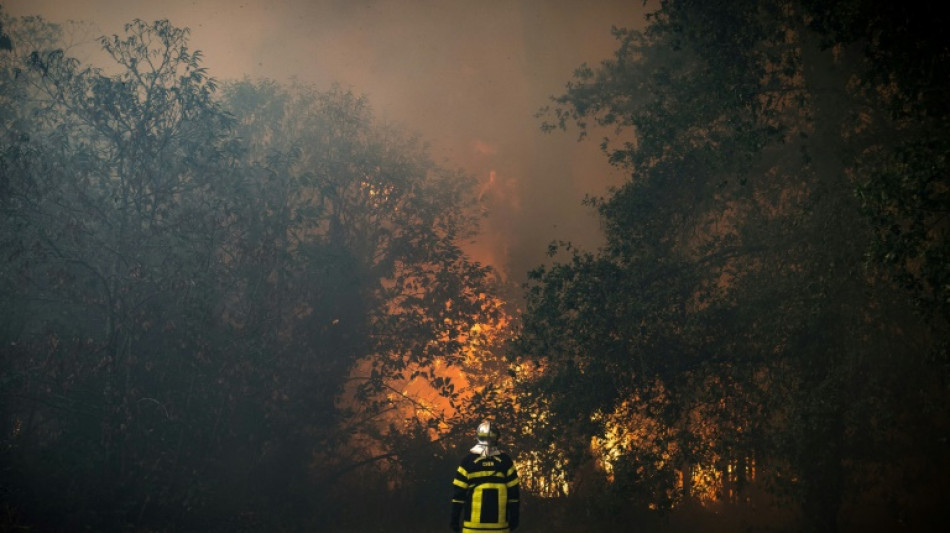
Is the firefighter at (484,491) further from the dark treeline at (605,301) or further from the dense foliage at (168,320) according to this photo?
the dense foliage at (168,320)

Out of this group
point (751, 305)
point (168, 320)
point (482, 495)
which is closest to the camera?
point (482, 495)

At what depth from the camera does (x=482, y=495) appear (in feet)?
26.0

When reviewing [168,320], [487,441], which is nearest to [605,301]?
[487,441]

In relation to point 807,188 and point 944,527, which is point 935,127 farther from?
point 944,527

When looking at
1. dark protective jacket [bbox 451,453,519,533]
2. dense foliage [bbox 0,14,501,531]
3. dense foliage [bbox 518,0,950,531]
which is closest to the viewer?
dark protective jacket [bbox 451,453,519,533]

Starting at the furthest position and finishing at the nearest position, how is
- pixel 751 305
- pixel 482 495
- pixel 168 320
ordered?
pixel 168 320 → pixel 751 305 → pixel 482 495

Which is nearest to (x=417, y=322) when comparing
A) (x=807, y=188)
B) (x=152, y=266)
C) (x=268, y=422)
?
(x=268, y=422)

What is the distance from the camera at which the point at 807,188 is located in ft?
49.7

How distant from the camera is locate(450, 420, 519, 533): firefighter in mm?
7930

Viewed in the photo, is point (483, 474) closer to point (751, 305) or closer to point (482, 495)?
point (482, 495)

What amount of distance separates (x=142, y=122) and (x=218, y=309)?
4528mm

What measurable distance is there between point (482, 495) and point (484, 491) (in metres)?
0.05

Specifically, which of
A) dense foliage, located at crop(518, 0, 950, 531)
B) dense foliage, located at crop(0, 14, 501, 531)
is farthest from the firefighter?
dense foliage, located at crop(0, 14, 501, 531)

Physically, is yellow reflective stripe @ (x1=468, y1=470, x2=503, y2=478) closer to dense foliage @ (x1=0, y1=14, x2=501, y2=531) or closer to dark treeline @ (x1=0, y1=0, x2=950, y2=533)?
dark treeline @ (x1=0, y1=0, x2=950, y2=533)
